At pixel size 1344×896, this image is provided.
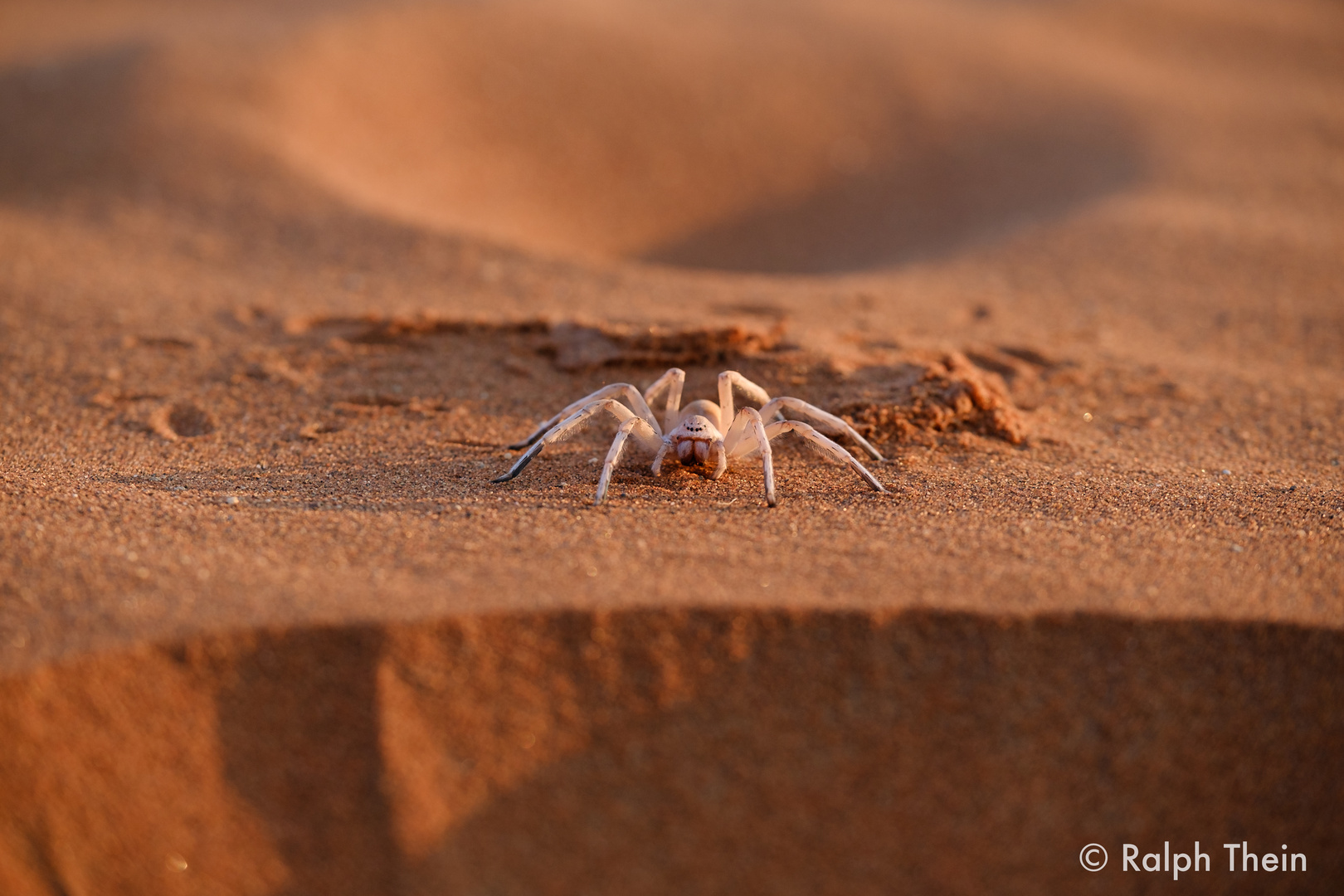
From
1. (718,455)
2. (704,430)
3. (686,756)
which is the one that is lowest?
(686,756)

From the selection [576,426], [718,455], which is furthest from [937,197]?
[576,426]

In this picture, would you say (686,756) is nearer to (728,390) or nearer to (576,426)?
(576,426)

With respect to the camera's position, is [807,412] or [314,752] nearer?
[314,752]

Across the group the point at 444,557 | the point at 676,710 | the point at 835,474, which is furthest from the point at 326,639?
the point at 835,474

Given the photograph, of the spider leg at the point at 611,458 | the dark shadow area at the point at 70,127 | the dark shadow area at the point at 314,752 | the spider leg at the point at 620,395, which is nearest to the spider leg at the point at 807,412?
the spider leg at the point at 620,395

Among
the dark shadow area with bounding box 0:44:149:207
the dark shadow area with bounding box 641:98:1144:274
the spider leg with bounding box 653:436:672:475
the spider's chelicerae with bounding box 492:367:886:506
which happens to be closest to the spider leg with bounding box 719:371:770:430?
the spider's chelicerae with bounding box 492:367:886:506

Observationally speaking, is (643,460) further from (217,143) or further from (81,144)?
(81,144)
